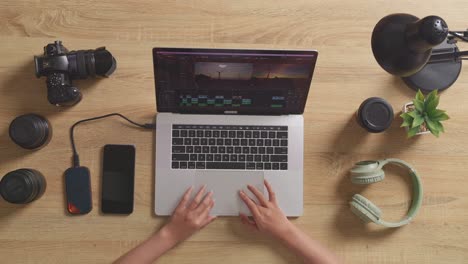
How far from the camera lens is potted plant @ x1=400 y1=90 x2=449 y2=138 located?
91 centimetres

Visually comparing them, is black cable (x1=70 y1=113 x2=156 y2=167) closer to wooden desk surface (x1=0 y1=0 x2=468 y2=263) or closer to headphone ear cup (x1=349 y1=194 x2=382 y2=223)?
wooden desk surface (x1=0 y1=0 x2=468 y2=263)

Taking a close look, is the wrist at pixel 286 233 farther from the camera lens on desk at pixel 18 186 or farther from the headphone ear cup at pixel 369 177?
the camera lens on desk at pixel 18 186

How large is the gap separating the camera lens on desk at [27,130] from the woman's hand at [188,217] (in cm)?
36

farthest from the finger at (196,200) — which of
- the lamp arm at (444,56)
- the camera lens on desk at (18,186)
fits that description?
the lamp arm at (444,56)

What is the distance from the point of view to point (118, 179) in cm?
97

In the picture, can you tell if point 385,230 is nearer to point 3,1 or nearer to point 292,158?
point 292,158

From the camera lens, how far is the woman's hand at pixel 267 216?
0.94 meters

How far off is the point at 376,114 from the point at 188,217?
1.69ft

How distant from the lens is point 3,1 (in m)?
0.98

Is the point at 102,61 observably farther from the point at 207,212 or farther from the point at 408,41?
the point at 408,41

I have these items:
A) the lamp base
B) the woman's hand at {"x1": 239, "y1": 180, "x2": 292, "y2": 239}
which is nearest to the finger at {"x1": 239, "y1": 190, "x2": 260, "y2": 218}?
the woman's hand at {"x1": 239, "y1": 180, "x2": 292, "y2": 239}

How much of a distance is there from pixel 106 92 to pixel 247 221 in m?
0.47

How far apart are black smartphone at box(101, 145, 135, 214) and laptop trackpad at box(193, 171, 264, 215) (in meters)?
0.16

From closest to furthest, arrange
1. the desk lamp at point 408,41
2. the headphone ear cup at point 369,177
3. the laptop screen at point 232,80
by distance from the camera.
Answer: the desk lamp at point 408,41
the laptop screen at point 232,80
the headphone ear cup at point 369,177
